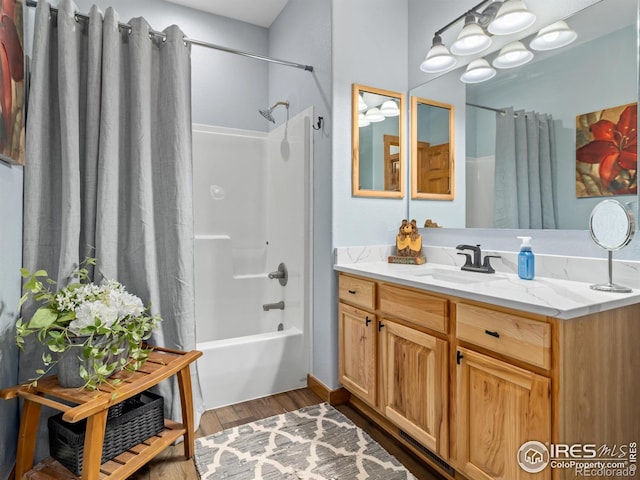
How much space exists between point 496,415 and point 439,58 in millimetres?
1887

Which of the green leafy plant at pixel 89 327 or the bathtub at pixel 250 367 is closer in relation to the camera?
the green leafy plant at pixel 89 327

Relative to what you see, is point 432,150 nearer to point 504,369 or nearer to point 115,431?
point 504,369

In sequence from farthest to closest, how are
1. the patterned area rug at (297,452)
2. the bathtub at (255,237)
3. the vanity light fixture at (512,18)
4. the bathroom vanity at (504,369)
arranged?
the bathtub at (255,237)
the vanity light fixture at (512,18)
the patterned area rug at (297,452)
the bathroom vanity at (504,369)

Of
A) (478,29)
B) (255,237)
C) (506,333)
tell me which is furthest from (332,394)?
(478,29)

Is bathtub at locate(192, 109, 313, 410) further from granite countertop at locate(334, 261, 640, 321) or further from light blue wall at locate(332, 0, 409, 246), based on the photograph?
granite countertop at locate(334, 261, 640, 321)

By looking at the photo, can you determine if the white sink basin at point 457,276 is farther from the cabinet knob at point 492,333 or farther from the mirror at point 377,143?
the mirror at point 377,143

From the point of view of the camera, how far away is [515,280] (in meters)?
1.54

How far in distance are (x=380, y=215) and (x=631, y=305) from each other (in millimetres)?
1305

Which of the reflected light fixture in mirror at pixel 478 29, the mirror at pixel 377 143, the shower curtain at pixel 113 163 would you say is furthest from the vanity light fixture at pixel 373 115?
the shower curtain at pixel 113 163

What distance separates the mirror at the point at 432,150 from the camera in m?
2.15

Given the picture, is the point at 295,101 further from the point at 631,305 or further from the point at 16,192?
the point at 631,305

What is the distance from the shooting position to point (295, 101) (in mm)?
2557

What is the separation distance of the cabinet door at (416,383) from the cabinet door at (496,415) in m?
0.08

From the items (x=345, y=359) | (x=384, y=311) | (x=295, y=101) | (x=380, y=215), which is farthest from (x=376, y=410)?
(x=295, y=101)
